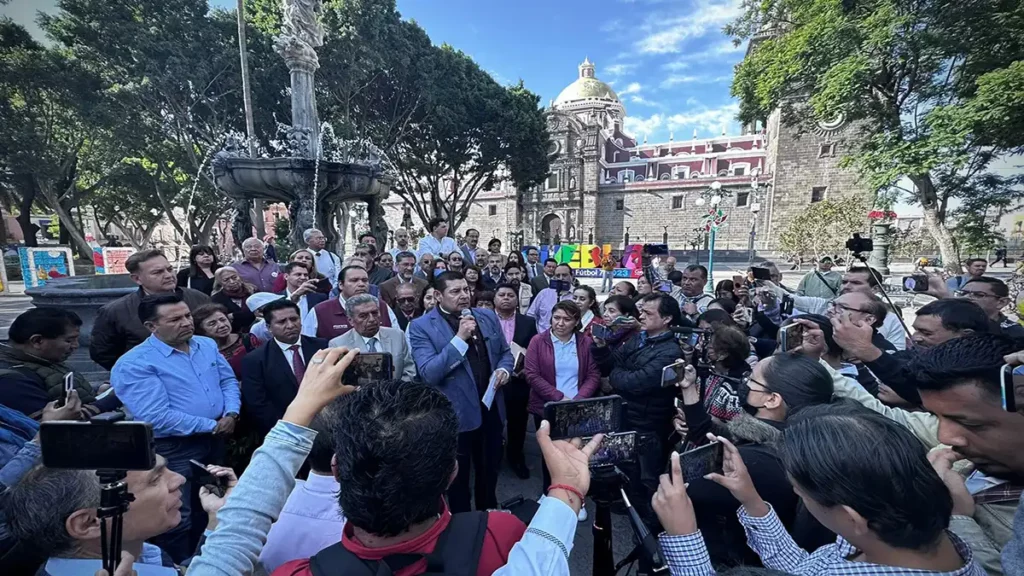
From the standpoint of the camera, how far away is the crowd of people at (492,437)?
3.54ft

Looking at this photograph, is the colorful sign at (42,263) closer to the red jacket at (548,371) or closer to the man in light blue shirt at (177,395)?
the man in light blue shirt at (177,395)

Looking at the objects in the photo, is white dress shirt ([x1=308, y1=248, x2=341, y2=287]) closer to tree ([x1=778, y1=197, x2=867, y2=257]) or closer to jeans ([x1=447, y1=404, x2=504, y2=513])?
jeans ([x1=447, y1=404, x2=504, y2=513])

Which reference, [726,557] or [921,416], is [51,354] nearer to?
[726,557]

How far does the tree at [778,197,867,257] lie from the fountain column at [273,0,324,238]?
2718 centimetres

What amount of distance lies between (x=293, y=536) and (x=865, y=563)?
174 cm

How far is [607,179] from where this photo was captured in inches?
2041

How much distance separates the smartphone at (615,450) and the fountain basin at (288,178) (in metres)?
8.22

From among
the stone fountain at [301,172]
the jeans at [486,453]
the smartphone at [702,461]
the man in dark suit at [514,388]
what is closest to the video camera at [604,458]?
the smartphone at [702,461]

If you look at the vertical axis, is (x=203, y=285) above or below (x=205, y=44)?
below

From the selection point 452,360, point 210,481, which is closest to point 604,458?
point 210,481

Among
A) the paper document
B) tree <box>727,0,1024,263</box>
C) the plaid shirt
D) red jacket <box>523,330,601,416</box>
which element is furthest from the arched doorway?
the plaid shirt

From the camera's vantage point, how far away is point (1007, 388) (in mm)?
1302

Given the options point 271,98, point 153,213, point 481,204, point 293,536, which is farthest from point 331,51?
point 481,204

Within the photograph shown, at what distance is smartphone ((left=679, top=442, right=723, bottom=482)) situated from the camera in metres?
1.55
